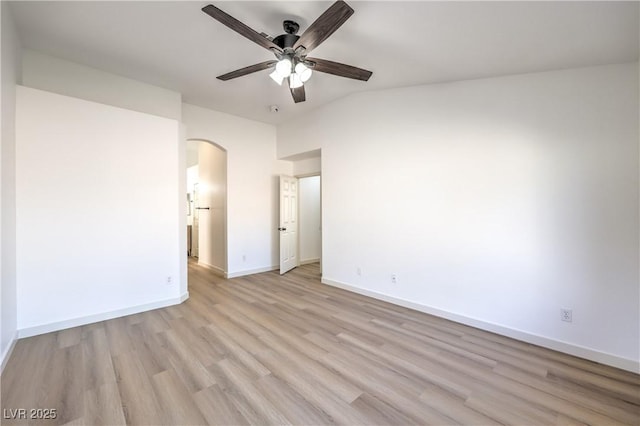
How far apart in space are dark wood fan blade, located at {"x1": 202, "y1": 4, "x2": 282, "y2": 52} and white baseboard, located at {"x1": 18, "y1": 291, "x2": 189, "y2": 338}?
3415 millimetres

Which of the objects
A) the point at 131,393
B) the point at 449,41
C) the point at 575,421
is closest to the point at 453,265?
the point at 575,421

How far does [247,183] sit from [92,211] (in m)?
2.70

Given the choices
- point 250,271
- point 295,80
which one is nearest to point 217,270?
point 250,271

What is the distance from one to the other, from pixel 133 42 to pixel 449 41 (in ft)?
10.5

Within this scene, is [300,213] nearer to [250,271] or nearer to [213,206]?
[250,271]

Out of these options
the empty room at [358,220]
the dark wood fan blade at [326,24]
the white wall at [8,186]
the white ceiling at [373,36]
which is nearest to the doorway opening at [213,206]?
the empty room at [358,220]

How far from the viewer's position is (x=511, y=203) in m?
2.92

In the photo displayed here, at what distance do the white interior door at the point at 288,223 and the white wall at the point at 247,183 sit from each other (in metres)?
0.35

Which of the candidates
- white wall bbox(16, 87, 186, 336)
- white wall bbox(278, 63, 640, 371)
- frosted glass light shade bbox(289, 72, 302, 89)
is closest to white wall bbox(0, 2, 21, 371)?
white wall bbox(16, 87, 186, 336)

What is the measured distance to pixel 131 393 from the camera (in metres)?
1.99

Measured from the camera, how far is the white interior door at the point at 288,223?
221 inches

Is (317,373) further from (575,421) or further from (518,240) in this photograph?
(518,240)

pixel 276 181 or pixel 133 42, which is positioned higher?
pixel 133 42

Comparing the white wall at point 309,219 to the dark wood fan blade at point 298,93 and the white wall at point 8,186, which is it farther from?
the white wall at point 8,186
